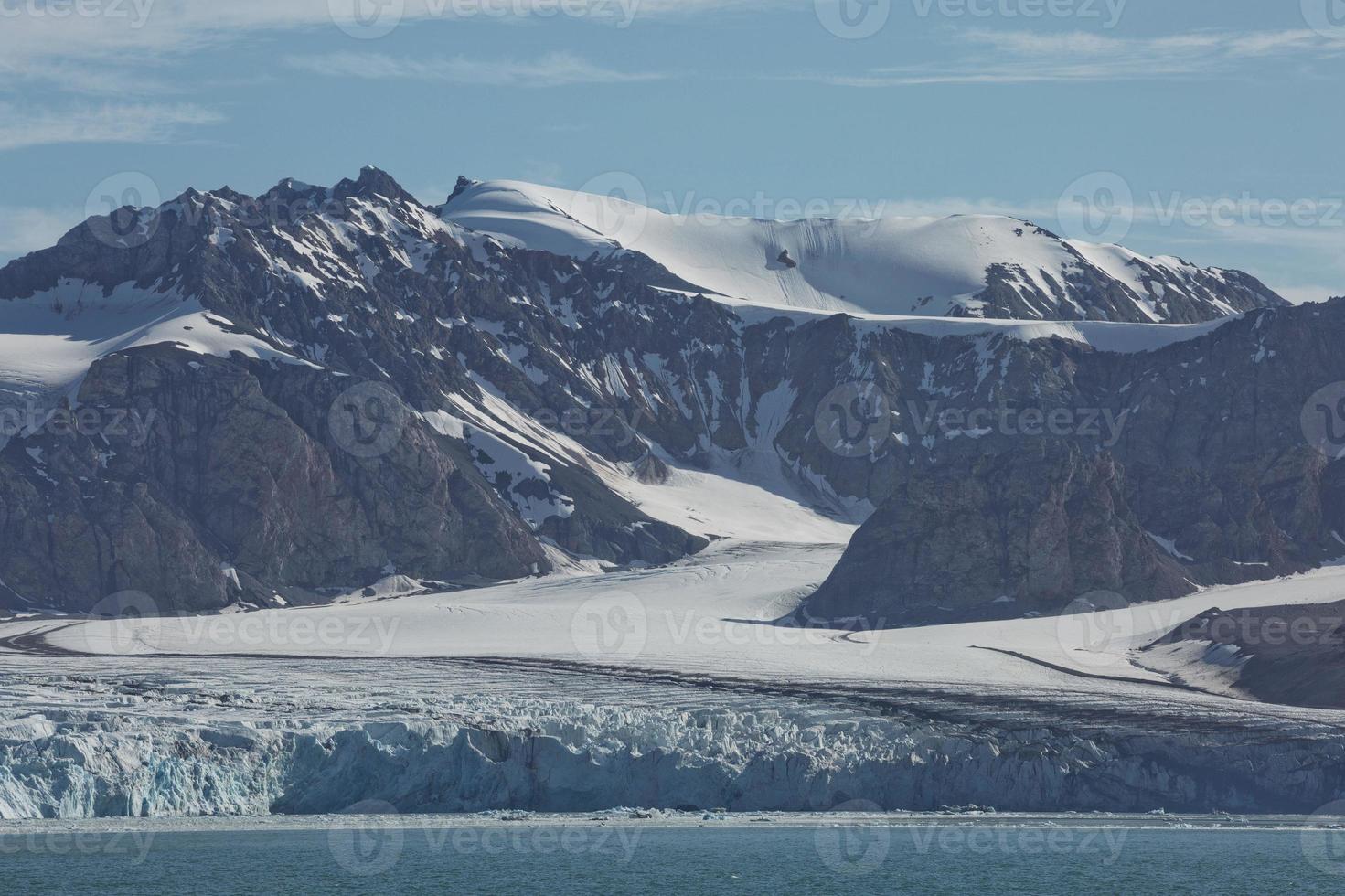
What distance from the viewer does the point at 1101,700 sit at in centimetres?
11044

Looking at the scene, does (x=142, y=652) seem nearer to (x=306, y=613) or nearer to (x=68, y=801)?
(x=306, y=613)

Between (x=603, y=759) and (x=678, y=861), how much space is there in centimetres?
1245

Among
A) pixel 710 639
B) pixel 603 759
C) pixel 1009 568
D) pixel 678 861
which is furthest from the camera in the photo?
pixel 1009 568

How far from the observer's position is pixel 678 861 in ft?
230

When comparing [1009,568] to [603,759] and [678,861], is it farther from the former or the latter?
[678,861]

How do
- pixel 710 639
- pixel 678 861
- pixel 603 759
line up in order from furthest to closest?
1. pixel 710 639
2. pixel 603 759
3. pixel 678 861

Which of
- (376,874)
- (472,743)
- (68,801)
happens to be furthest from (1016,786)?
(68,801)

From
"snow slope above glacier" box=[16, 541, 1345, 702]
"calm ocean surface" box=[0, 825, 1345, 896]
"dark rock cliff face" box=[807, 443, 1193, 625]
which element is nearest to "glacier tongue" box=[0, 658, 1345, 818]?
"calm ocean surface" box=[0, 825, 1345, 896]

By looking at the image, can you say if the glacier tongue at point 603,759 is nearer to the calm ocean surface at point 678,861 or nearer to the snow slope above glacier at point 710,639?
the calm ocean surface at point 678,861

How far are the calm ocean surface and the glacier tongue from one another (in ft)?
13.0

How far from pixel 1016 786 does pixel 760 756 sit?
1167cm

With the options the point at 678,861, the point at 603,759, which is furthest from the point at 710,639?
the point at 678,861

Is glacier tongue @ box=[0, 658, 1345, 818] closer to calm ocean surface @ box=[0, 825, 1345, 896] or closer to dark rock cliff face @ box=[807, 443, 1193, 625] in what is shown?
calm ocean surface @ box=[0, 825, 1345, 896]

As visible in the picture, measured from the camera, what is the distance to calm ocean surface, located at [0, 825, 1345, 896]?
2566 inches
